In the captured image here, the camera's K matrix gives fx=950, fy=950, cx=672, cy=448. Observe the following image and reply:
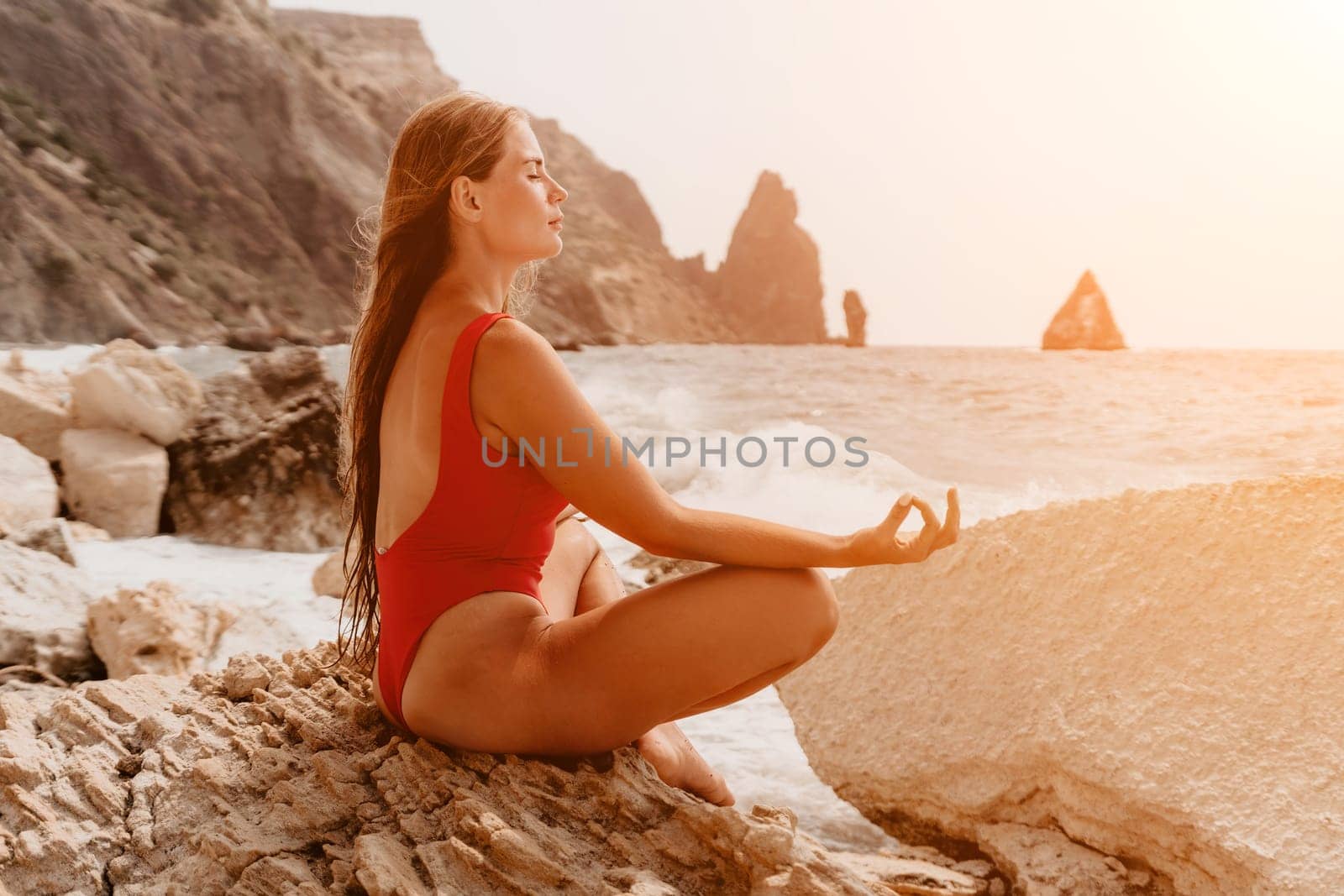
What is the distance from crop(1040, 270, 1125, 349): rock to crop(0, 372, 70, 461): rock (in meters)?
23.9

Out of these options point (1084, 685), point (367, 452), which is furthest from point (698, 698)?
point (1084, 685)

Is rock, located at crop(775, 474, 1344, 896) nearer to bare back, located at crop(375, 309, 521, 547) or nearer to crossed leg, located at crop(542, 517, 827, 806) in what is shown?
crossed leg, located at crop(542, 517, 827, 806)

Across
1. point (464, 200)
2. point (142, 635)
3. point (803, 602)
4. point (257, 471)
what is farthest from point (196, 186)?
point (803, 602)

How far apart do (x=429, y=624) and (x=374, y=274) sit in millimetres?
697

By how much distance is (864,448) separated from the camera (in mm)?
11328

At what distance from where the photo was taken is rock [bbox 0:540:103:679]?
2.98m

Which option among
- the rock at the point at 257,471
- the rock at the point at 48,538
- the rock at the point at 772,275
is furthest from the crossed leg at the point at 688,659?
the rock at the point at 772,275

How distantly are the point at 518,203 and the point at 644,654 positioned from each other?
83 centimetres

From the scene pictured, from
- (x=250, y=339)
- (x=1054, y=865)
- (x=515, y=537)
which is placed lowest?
(x=1054, y=865)

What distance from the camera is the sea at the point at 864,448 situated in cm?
350

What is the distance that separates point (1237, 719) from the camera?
6.79 feet

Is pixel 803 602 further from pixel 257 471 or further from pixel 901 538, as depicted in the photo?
pixel 257 471

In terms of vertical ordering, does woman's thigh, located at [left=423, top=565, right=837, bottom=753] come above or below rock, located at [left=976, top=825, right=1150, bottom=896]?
above

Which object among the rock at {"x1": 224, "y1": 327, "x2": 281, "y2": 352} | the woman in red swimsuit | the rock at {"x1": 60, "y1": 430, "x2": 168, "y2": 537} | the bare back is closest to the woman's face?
the woman in red swimsuit
